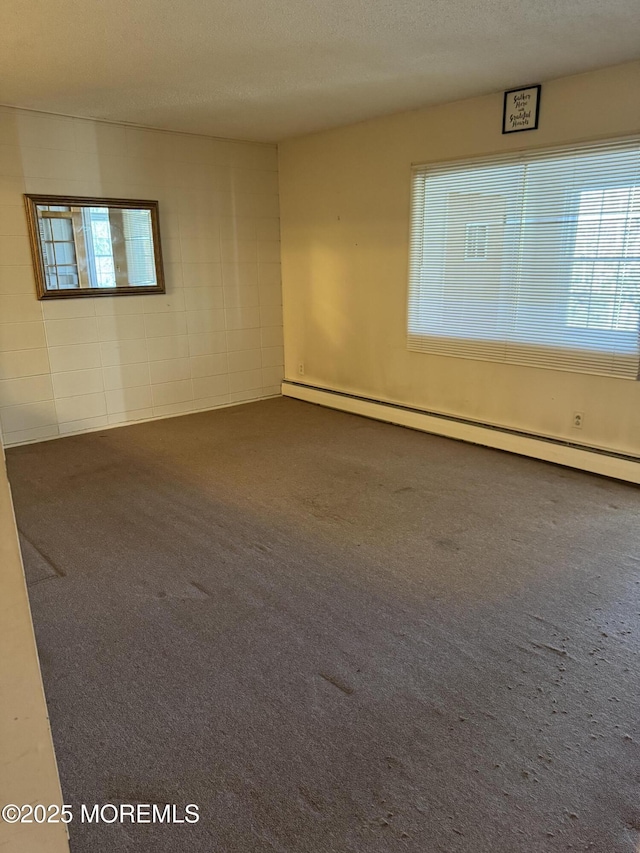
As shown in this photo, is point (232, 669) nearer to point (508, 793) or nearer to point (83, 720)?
point (83, 720)

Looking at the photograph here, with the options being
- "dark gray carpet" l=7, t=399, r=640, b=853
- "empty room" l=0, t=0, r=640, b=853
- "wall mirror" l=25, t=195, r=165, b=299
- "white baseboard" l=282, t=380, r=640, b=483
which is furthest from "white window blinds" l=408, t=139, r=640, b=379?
"wall mirror" l=25, t=195, r=165, b=299

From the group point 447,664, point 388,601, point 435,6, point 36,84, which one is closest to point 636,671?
point 447,664

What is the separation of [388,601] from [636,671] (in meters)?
0.97

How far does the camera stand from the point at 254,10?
275 centimetres

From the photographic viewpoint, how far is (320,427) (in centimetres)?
521

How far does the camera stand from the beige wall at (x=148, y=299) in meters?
4.59

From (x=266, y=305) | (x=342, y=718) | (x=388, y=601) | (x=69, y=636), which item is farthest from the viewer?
(x=266, y=305)

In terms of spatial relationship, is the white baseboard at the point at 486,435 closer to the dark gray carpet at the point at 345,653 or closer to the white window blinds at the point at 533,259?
the dark gray carpet at the point at 345,653

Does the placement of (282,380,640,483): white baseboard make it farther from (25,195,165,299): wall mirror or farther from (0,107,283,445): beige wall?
(25,195,165,299): wall mirror

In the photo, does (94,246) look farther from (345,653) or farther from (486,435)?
(345,653)

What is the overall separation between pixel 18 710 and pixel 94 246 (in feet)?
15.9

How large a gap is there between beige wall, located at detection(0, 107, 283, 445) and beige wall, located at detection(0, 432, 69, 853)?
455cm

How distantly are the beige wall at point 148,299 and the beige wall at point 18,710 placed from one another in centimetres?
455

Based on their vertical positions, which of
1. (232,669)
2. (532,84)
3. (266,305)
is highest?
(532,84)
